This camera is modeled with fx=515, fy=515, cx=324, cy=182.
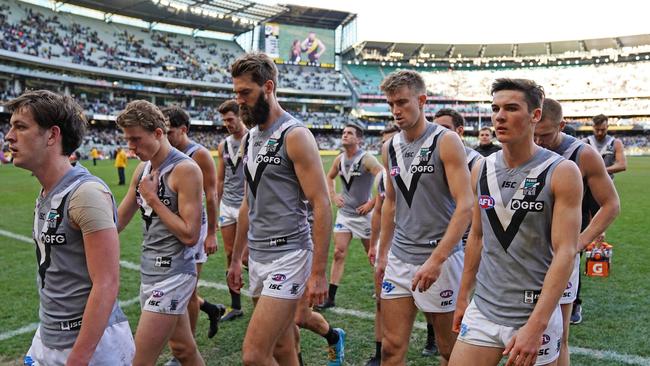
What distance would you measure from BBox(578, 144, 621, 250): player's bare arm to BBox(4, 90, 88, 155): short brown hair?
340 centimetres

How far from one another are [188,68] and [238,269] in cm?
7347

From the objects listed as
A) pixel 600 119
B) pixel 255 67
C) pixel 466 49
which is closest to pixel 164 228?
pixel 255 67

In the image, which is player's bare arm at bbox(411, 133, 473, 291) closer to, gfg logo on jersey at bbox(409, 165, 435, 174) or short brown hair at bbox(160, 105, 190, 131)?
gfg logo on jersey at bbox(409, 165, 435, 174)

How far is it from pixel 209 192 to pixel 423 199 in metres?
2.48

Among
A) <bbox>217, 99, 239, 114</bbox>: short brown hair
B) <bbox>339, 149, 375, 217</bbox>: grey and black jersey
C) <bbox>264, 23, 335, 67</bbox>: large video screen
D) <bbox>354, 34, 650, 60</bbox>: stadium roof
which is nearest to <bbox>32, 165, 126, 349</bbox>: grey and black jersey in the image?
<bbox>217, 99, 239, 114</bbox>: short brown hair

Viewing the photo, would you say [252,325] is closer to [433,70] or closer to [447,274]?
[447,274]

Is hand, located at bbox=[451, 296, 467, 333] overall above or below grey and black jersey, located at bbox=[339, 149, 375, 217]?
below

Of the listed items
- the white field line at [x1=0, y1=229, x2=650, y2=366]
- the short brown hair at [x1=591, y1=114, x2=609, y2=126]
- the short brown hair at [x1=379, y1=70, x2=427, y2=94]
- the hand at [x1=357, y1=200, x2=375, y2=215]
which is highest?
the short brown hair at [x1=591, y1=114, x2=609, y2=126]

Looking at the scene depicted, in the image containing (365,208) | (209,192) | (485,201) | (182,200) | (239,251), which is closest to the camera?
(485,201)

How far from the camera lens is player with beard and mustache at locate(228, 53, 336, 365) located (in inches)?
141

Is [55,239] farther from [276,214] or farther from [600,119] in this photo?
[600,119]

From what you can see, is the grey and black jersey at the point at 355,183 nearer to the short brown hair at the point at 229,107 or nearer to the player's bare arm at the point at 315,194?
the short brown hair at the point at 229,107

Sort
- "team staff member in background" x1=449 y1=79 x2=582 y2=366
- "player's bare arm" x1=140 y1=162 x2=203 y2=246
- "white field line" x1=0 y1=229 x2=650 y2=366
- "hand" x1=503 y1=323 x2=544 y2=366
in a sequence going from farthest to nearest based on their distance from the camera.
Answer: "white field line" x1=0 y1=229 x2=650 y2=366
"player's bare arm" x1=140 y1=162 x2=203 y2=246
"team staff member in background" x1=449 y1=79 x2=582 y2=366
"hand" x1=503 y1=323 x2=544 y2=366

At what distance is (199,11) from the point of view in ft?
230
